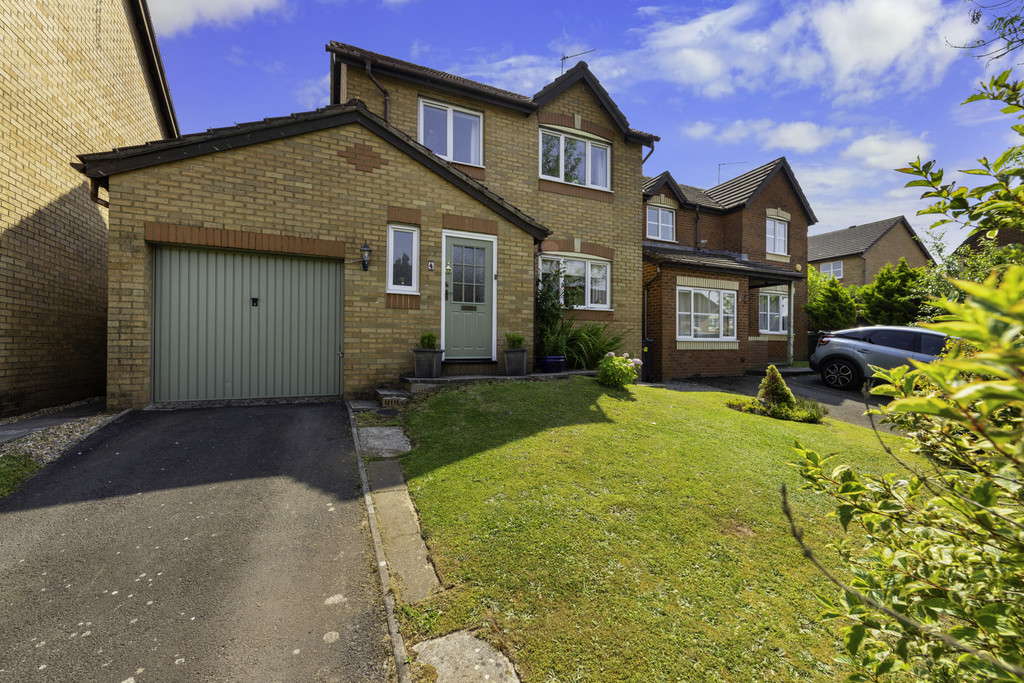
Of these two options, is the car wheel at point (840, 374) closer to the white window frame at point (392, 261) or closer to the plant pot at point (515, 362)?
the plant pot at point (515, 362)

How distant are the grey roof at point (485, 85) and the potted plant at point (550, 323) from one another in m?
4.37

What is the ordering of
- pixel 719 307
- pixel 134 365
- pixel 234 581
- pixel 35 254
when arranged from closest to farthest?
pixel 234 581 < pixel 134 365 < pixel 35 254 < pixel 719 307

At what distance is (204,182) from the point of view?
259 inches

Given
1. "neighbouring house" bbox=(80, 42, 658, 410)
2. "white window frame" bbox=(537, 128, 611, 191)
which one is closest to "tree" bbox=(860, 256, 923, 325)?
"white window frame" bbox=(537, 128, 611, 191)

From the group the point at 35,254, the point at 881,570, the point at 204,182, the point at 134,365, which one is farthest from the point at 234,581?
the point at 35,254

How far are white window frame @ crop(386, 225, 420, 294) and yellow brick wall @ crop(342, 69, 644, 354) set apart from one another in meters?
3.17

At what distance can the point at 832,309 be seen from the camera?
17922mm

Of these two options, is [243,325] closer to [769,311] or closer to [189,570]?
[189,570]

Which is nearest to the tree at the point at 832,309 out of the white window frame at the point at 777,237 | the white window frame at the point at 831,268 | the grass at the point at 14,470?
the white window frame at the point at 777,237

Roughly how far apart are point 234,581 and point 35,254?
25.1 feet

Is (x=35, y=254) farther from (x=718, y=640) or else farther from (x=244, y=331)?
(x=718, y=640)

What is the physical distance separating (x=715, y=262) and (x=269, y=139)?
39.3ft

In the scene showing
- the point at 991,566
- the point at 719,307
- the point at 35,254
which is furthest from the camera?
the point at 719,307

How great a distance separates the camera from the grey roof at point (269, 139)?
614 cm
